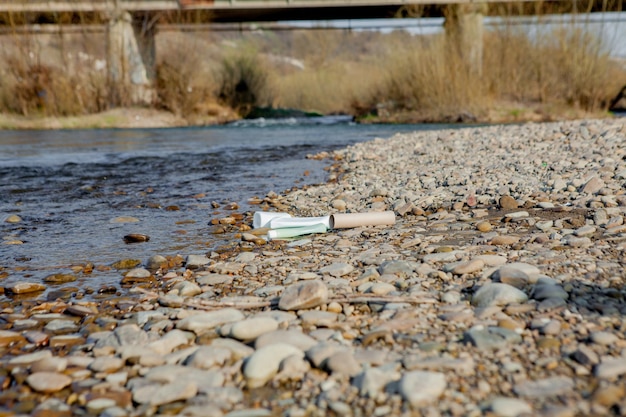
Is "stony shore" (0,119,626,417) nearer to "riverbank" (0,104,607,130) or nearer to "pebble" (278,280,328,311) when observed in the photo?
"pebble" (278,280,328,311)

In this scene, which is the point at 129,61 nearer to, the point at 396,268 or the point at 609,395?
the point at 396,268

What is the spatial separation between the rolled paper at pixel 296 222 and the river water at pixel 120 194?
387 millimetres

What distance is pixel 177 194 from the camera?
6230 mm

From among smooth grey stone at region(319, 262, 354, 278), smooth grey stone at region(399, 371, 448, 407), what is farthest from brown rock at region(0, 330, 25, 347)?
smooth grey stone at region(399, 371, 448, 407)

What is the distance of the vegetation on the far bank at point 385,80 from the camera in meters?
18.5

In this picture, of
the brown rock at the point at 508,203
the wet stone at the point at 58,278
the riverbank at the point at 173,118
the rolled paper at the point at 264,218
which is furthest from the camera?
the riverbank at the point at 173,118

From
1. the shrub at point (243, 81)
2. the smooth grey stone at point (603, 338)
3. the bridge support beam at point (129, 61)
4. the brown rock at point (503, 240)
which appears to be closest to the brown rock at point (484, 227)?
the brown rock at point (503, 240)

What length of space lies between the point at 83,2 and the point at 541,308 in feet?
76.0

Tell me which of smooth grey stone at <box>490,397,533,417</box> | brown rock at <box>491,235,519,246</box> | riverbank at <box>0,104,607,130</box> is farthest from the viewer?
riverbank at <box>0,104,607,130</box>

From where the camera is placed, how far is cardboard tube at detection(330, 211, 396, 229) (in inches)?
166

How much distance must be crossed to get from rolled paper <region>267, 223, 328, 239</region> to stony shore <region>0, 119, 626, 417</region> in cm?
9

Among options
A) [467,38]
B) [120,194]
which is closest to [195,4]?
[467,38]

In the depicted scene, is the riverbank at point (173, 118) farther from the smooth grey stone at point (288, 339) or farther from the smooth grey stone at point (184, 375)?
the smooth grey stone at point (184, 375)

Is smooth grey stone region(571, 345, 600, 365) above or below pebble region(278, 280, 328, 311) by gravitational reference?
above
